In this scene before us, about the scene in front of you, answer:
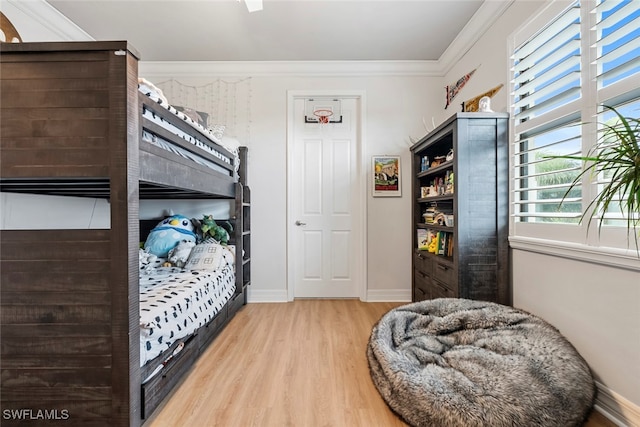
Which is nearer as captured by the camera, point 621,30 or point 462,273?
point 621,30

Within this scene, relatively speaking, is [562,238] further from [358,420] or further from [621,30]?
[358,420]

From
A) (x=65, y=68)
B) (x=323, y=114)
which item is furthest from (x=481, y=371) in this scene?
(x=323, y=114)

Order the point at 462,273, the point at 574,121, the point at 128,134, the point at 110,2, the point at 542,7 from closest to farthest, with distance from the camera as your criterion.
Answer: the point at 128,134, the point at 574,121, the point at 542,7, the point at 462,273, the point at 110,2

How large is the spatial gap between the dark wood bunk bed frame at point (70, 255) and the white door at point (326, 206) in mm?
2265

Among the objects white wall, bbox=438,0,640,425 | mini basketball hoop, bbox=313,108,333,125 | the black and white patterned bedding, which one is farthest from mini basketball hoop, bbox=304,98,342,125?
the black and white patterned bedding

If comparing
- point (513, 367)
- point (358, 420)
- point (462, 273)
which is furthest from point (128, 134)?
point (462, 273)

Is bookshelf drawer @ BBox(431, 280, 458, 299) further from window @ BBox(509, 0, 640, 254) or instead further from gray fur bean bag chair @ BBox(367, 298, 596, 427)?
window @ BBox(509, 0, 640, 254)

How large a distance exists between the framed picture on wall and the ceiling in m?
1.12

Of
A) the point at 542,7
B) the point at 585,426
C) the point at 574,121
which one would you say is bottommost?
the point at 585,426

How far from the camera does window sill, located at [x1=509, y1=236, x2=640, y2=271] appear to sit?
1.27 metres

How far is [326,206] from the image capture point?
3.40 meters

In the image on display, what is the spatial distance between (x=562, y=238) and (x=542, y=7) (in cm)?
141

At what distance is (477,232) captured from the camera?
2.09 metres

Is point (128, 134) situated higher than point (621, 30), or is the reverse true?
point (621, 30)
